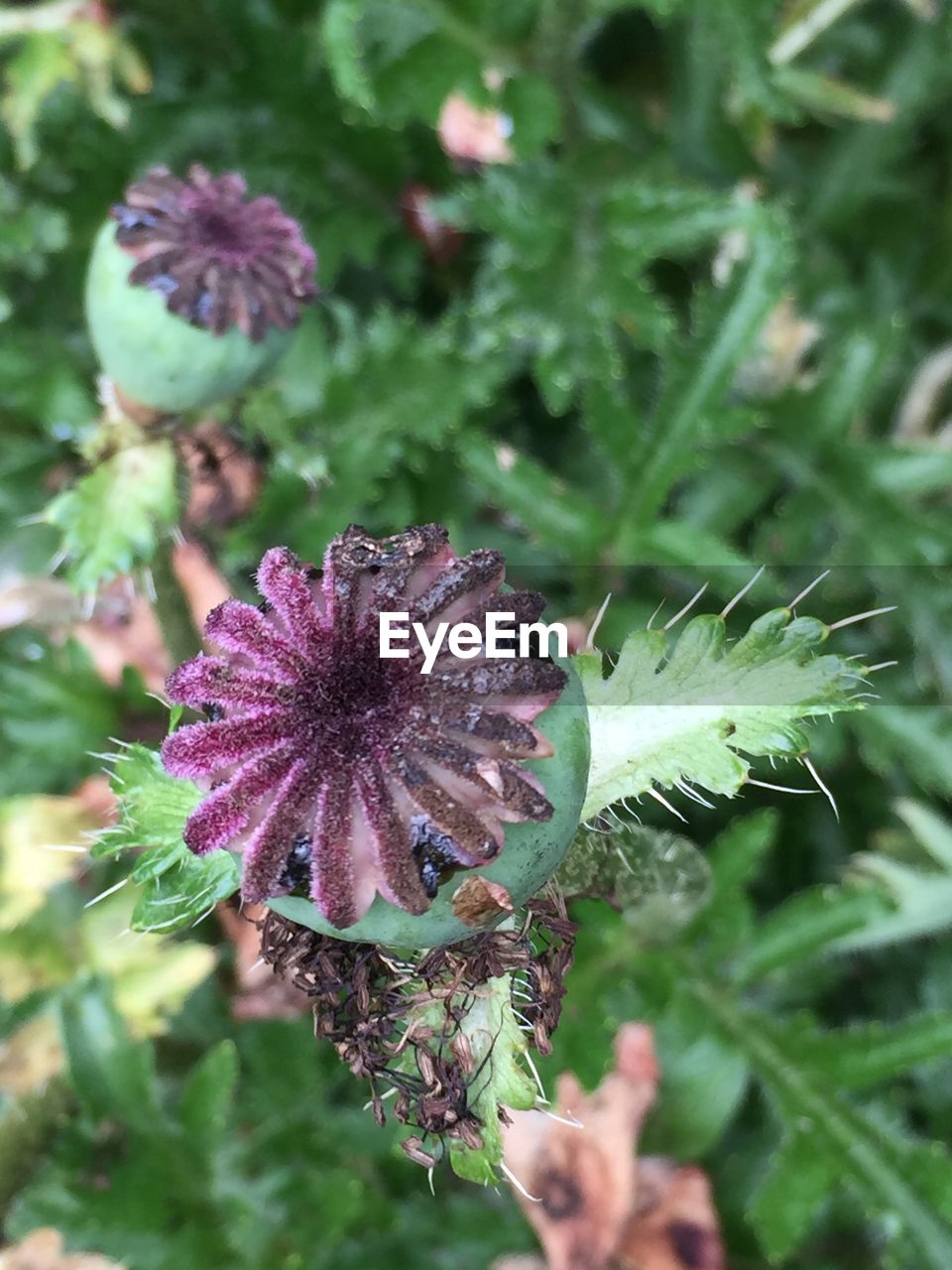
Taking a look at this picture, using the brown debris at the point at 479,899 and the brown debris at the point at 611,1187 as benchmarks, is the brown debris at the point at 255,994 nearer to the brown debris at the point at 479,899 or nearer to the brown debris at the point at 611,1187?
the brown debris at the point at 611,1187

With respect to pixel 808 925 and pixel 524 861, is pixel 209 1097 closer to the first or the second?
pixel 808 925

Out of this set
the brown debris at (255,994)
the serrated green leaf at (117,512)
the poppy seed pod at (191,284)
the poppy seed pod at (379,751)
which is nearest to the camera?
the poppy seed pod at (379,751)

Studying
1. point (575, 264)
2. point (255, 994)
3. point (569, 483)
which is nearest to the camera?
point (575, 264)

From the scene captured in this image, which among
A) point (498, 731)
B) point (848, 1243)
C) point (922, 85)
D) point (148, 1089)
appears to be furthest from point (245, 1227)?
point (922, 85)

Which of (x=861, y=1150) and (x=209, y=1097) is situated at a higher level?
(x=861, y=1150)

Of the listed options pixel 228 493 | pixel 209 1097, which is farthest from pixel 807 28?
pixel 209 1097

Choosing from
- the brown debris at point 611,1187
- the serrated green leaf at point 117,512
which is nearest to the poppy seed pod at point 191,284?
the serrated green leaf at point 117,512

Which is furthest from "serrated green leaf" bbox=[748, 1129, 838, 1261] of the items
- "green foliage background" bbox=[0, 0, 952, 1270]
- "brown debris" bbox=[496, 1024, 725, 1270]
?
"brown debris" bbox=[496, 1024, 725, 1270]
